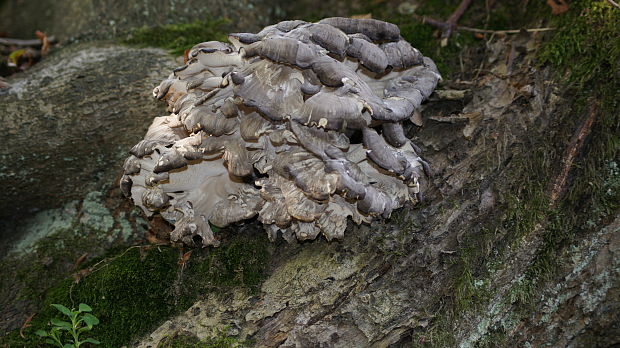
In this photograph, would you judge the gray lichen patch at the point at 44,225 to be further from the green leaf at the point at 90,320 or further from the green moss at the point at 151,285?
the green leaf at the point at 90,320

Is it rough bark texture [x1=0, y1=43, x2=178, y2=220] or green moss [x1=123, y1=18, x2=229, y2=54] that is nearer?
rough bark texture [x1=0, y1=43, x2=178, y2=220]

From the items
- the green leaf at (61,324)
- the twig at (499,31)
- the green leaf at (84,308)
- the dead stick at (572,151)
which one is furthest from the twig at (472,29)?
the green leaf at (61,324)

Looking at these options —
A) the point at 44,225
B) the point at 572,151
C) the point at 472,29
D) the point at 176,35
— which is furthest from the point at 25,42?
the point at 572,151

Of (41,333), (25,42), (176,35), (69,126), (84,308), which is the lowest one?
(41,333)

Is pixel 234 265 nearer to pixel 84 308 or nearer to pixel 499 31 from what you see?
pixel 84 308

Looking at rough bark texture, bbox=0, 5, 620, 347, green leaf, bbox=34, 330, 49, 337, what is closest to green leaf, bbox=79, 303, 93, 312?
green leaf, bbox=34, 330, 49, 337

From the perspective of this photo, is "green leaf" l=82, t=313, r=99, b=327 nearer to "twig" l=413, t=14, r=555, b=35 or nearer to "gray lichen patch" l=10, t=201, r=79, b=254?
"gray lichen patch" l=10, t=201, r=79, b=254
